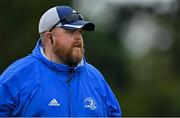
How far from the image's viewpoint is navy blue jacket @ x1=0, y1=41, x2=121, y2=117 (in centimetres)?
887

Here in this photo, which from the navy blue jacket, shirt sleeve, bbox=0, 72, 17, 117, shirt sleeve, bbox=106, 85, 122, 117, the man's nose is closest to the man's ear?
the navy blue jacket

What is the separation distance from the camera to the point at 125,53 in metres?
35.5

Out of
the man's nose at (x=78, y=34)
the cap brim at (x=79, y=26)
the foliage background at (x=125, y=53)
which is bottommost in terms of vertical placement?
the foliage background at (x=125, y=53)

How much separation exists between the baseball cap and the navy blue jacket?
24cm

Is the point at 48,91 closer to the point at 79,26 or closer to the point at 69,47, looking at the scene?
the point at 69,47

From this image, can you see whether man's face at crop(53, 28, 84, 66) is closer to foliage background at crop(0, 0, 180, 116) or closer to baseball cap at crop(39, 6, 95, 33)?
baseball cap at crop(39, 6, 95, 33)

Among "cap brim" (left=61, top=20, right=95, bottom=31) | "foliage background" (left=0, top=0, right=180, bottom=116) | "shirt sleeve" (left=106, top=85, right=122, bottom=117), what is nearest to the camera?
"cap brim" (left=61, top=20, right=95, bottom=31)

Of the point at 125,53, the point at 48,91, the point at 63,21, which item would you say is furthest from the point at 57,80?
the point at 125,53

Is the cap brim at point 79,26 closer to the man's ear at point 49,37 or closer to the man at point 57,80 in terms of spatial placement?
the man at point 57,80

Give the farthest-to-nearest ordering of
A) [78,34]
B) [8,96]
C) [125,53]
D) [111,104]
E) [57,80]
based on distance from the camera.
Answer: [125,53] < [111,104] < [78,34] < [57,80] < [8,96]

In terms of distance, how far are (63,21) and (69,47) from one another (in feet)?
0.94

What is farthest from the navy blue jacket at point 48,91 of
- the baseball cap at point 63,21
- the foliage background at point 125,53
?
the foliage background at point 125,53

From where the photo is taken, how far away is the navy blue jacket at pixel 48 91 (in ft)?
29.1

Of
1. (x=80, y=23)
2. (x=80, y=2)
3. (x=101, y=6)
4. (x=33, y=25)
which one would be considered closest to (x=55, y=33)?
(x=80, y=23)
